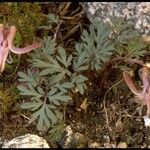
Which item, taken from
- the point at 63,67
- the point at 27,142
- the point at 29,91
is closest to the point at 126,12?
the point at 63,67

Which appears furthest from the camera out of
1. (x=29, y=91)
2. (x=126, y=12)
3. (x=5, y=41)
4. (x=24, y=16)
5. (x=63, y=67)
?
(x=24, y=16)

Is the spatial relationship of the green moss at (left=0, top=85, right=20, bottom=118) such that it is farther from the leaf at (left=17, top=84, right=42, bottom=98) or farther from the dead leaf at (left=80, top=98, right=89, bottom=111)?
the dead leaf at (left=80, top=98, right=89, bottom=111)

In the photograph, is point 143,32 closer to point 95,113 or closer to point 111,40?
point 111,40

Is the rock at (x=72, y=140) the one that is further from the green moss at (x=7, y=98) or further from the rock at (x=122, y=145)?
the green moss at (x=7, y=98)

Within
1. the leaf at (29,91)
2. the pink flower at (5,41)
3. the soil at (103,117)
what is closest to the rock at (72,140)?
the soil at (103,117)

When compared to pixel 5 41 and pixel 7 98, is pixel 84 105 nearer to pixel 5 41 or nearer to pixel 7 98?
pixel 7 98

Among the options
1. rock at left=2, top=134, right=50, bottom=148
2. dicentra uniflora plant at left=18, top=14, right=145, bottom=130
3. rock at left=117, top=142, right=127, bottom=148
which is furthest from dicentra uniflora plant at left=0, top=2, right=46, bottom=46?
rock at left=117, top=142, right=127, bottom=148

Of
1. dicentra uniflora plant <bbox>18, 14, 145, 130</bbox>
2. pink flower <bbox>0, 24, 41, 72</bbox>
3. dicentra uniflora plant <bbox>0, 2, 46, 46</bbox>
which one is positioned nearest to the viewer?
pink flower <bbox>0, 24, 41, 72</bbox>
